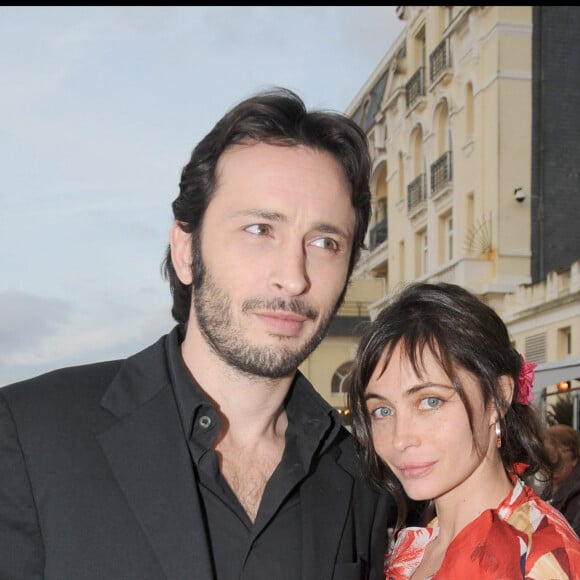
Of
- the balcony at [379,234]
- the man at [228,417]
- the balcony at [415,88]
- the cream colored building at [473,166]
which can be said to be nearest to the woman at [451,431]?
the man at [228,417]

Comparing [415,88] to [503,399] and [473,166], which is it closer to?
[473,166]

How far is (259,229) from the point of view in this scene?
2.50 m

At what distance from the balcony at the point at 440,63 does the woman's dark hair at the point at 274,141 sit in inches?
779

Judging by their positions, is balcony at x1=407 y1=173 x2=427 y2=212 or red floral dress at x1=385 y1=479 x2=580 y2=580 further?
balcony at x1=407 y1=173 x2=427 y2=212

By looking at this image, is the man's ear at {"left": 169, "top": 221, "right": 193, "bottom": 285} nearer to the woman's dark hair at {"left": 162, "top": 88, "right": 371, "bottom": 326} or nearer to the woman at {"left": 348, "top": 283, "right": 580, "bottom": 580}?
the woman's dark hair at {"left": 162, "top": 88, "right": 371, "bottom": 326}

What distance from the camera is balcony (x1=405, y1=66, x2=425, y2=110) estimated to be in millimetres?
24047

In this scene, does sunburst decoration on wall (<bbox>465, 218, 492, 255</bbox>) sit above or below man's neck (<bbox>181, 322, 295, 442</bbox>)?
above

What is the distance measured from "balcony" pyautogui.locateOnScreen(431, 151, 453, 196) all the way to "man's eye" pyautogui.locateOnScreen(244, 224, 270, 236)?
19.7 m

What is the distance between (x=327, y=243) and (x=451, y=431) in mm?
661

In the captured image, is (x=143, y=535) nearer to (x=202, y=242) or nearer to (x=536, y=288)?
(x=202, y=242)

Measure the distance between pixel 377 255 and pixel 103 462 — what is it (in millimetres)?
27665

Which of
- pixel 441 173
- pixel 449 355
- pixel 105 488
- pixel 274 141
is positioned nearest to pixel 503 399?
pixel 449 355

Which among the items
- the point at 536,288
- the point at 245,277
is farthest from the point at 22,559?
the point at 536,288

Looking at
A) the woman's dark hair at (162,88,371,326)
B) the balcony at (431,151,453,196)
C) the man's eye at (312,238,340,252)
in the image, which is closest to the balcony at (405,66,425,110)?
the balcony at (431,151,453,196)
